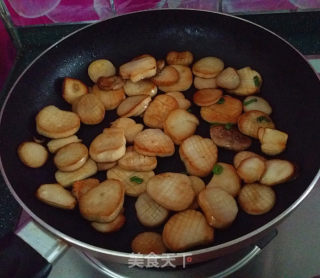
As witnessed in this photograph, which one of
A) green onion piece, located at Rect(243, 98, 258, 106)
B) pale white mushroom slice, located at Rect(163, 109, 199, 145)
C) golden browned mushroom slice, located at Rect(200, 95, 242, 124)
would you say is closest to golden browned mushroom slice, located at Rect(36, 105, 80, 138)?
pale white mushroom slice, located at Rect(163, 109, 199, 145)

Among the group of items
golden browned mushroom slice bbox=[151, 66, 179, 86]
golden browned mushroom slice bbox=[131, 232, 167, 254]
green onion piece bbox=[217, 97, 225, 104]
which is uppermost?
golden browned mushroom slice bbox=[151, 66, 179, 86]

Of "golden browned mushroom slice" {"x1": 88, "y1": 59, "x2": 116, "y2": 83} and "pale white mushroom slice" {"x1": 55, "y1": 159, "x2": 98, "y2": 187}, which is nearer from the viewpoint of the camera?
"pale white mushroom slice" {"x1": 55, "y1": 159, "x2": 98, "y2": 187}

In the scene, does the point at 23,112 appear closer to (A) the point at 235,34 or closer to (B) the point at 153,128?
(B) the point at 153,128

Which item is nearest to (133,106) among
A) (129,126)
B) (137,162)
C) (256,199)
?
(129,126)

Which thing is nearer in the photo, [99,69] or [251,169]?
[251,169]

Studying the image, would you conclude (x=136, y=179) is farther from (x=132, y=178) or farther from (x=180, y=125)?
(x=180, y=125)

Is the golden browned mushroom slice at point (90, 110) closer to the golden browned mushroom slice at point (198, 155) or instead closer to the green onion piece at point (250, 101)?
the golden browned mushroom slice at point (198, 155)

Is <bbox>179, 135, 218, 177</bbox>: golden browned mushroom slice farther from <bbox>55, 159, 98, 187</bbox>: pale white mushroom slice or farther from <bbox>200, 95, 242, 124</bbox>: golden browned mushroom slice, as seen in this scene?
<bbox>55, 159, 98, 187</bbox>: pale white mushroom slice

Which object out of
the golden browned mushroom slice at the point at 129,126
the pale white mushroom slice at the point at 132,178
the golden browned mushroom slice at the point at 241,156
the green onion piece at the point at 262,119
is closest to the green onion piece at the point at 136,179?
the pale white mushroom slice at the point at 132,178
